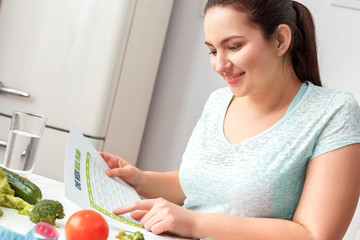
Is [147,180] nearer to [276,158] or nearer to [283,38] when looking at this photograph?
[276,158]

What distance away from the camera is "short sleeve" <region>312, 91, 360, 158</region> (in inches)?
45.2

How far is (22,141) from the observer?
1.11 m

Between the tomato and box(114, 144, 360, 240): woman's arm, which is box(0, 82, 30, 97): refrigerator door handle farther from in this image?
the tomato

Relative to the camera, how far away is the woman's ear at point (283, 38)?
49.6 inches

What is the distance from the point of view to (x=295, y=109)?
4.19 ft

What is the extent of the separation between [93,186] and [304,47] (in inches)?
26.4

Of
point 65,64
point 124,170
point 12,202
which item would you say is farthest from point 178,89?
point 12,202

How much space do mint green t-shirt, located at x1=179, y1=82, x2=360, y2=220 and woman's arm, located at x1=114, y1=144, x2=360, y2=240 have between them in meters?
0.05

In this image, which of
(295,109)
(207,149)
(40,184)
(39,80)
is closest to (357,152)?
(295,109)

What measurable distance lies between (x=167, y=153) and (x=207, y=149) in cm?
114

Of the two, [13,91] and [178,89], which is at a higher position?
[178,89]

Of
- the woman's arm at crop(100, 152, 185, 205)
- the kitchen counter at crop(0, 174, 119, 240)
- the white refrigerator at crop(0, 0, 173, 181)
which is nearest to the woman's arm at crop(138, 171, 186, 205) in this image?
the woman's arm at crop(100, 152, 185, 205)

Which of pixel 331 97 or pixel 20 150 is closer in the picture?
pixel 20 150

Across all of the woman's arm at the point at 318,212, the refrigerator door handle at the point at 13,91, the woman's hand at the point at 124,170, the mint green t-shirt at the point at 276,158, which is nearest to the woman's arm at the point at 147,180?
the woman's hand at the point at 124,170
